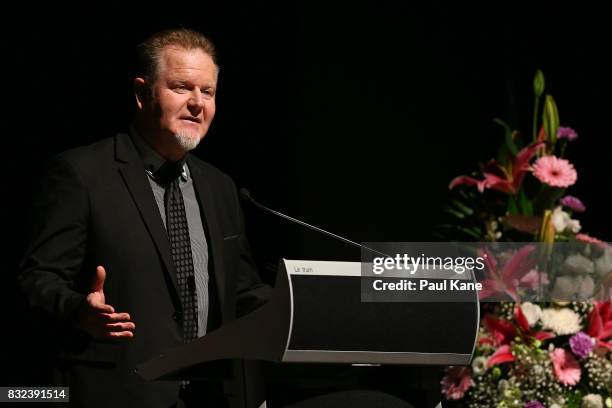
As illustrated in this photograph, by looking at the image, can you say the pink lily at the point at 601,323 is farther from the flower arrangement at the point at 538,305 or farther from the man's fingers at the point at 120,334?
the man's fingers at the point at 120,334

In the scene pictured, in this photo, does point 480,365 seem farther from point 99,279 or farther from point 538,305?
point 99,279

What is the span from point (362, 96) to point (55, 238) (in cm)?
194

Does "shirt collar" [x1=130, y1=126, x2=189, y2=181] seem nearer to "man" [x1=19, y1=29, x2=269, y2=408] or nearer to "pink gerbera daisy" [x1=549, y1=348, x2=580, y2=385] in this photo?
"man" [x1=19, y1=29, x2=269, y2=408]

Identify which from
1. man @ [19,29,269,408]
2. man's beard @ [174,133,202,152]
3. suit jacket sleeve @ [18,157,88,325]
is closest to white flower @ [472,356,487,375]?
man @ [19,29,269,408]

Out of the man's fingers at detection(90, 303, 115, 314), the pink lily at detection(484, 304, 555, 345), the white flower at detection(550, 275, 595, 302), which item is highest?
the man's fingers at detection(90, 303, 115, 314)

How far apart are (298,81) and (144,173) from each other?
1553mm

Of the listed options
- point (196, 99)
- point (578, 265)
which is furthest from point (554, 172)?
point (196, 99)

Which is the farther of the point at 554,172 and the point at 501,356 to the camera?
the point at 554,172

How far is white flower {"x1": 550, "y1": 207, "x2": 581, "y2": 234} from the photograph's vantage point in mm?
2938

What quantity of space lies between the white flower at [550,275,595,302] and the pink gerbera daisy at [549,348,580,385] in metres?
0.17

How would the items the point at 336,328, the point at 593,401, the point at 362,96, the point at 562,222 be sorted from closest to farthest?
the point at 336,328
the point at 593,401
the point at 562,222
the point at 362,96

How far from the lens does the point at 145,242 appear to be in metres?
1.93

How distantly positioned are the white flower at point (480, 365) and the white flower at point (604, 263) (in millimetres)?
435

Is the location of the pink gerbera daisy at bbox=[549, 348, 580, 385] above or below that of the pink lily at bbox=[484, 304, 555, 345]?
below
